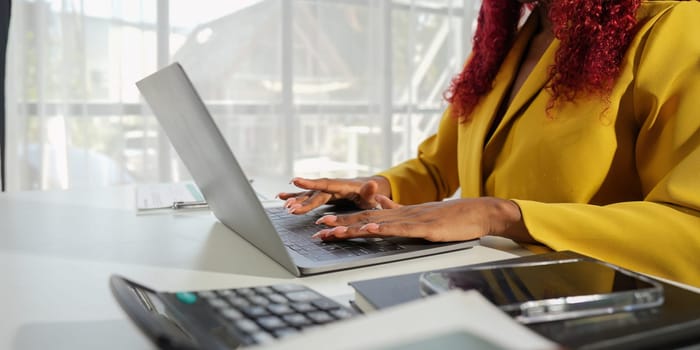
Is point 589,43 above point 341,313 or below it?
above

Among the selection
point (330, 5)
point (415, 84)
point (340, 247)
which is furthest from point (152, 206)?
point (415, 84)

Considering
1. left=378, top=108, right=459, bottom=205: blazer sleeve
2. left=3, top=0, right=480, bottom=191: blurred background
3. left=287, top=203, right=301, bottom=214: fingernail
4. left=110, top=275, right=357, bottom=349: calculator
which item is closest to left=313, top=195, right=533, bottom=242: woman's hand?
left=287, top=203, right=301, bottom=214: fingernail

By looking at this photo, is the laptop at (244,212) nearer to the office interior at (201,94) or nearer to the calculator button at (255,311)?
the office interior at (201,94)

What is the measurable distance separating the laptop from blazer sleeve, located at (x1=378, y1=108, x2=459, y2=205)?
520 millimetres

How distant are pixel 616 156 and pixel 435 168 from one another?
20.9 inches

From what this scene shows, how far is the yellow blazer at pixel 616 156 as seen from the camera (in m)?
0.82

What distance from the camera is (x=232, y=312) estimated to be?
0.43 meters

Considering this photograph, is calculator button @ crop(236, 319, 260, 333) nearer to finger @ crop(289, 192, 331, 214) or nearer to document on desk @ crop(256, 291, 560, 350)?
document on desk @ crop(256, 291, 560, 350)

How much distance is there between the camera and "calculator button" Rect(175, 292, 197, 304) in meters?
0.45

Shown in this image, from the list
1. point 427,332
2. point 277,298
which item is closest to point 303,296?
point 277,298

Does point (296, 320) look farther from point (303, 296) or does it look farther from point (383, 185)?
point (383, 185)

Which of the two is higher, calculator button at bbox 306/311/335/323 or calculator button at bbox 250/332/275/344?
calculator button at bbox 250/332/275/344

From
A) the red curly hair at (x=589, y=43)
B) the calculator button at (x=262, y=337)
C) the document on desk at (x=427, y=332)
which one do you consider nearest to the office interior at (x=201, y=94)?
the red curly hair at (x=589, y=43)

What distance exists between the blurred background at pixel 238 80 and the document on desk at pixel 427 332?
2452mm
